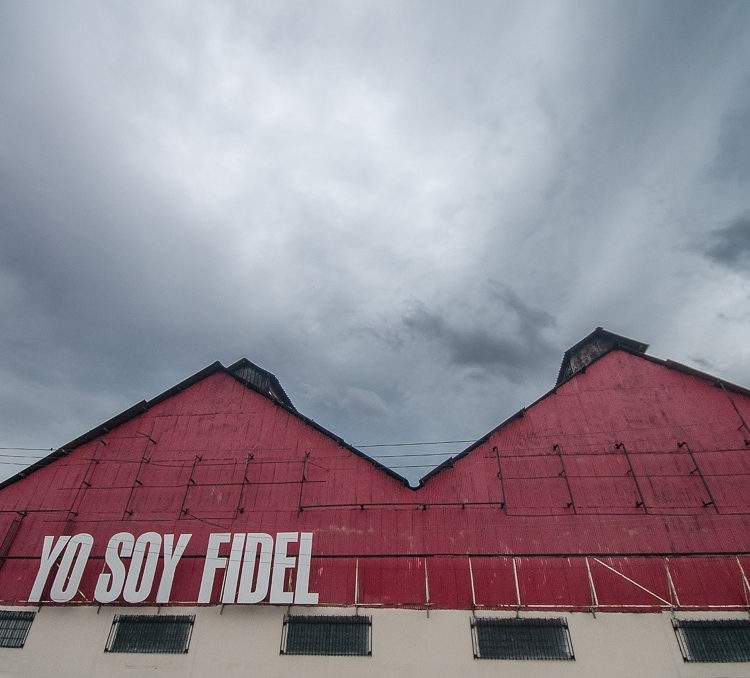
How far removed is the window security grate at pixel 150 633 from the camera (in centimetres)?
2033

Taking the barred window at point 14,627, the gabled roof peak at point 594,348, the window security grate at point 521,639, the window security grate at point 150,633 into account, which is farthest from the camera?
the gabled roof peak at point 594,348

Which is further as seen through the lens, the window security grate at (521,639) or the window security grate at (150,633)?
the window security grate at (150,633)

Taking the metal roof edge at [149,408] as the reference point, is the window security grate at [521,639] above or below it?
below

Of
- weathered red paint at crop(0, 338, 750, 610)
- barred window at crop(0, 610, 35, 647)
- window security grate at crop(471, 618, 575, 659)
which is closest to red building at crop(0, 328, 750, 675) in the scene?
weathered red paint at crop(0, 338, 750, 610)

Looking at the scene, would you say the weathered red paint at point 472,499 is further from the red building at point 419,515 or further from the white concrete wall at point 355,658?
the white concrete wall at point 355,658

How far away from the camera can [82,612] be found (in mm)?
21375

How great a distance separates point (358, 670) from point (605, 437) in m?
15.8

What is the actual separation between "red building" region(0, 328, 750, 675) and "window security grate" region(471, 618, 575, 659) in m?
0.22

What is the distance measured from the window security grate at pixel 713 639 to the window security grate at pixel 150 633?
20.2 meters

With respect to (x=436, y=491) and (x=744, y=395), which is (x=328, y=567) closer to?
(x=436, y=491)

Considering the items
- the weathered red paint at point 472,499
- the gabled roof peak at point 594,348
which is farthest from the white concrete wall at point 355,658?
the gabled roof peak at point 594,348

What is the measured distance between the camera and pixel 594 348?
99.3 ft

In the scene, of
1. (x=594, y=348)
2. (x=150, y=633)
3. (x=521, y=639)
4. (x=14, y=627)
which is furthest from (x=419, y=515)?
(x=14, y=627)

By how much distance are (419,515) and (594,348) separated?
53.0 ft
